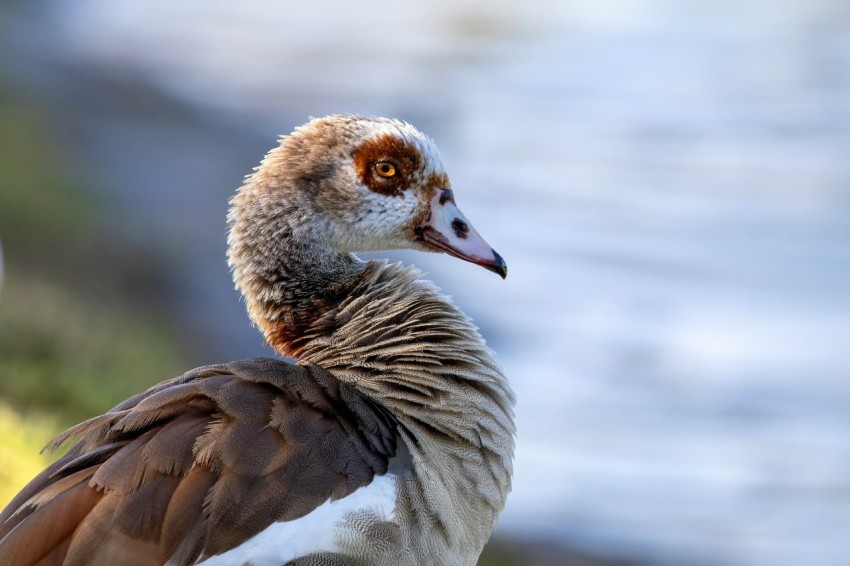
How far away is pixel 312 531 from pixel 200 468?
0.34m

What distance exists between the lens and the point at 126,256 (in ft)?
34.9

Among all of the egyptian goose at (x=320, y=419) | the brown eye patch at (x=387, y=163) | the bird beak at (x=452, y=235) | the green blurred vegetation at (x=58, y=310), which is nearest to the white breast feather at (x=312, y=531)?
the egyptian goose at (x=320, y=419)

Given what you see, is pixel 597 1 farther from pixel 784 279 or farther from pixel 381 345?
pixel 381 345

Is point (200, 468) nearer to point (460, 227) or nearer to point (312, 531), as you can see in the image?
point (312, 531)

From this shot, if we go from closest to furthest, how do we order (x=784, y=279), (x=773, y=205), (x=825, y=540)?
(x=825, y=540) → (x=784, y=279) → (x=773, y=205)

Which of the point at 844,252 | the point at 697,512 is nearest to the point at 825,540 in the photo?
the point at 697,512

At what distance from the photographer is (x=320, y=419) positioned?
140 inches

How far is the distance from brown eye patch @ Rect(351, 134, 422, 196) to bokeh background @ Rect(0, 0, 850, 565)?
1975 mm

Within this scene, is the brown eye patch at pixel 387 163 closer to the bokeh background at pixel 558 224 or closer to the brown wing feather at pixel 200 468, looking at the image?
the brown wing feather at pixel 200 468

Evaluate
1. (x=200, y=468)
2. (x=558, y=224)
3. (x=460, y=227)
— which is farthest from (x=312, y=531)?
(x=558, y=224)

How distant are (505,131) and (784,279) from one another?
17.9 feet

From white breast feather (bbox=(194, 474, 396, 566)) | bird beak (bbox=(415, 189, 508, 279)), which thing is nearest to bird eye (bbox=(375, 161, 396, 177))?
bird beak (bbox=(415, 189, 508, 279))

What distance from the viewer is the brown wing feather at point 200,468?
3207 millimetres

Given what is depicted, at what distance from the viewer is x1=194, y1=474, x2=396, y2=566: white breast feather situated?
324 cm
